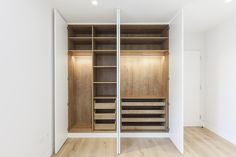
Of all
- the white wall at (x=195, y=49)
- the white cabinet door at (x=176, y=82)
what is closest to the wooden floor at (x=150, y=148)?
the white cabinet door at (x=176, y=82)

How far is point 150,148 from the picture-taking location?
3334 millimetres

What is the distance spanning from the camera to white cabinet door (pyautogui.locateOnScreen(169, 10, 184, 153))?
3.09 meters

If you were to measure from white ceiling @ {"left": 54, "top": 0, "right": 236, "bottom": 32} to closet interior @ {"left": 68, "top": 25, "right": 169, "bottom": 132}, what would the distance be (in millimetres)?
347

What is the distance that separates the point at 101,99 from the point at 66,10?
224cm

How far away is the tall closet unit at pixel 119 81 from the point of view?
3.29 metres

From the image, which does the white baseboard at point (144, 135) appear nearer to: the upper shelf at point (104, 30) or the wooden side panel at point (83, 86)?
the wooden side panel at point (83, 86)

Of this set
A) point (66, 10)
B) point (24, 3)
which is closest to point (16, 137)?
point (24, 3)

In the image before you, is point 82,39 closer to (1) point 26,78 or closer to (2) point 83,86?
(2) point 83,86

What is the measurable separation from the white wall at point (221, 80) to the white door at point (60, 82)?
3649 mm

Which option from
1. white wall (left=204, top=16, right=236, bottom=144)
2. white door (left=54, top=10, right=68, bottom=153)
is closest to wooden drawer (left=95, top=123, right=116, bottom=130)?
white door (left=54, top=10, right=68, bottom=153)

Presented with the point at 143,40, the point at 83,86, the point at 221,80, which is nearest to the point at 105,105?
the point at 83,86

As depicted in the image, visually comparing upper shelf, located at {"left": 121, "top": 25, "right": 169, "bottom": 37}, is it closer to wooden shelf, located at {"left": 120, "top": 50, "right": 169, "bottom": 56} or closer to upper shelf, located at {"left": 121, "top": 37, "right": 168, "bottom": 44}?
upper shelf, located at {"left": 121, "top": 37, "right": 168, "bottom": 44}

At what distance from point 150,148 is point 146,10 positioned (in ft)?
9.04

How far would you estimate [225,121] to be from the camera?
3.82 metres
